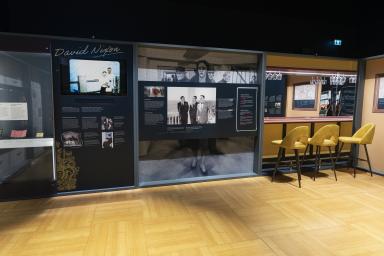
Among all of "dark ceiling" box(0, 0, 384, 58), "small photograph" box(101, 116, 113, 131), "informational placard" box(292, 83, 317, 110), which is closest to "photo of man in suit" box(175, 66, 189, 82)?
"dark ceiling" box(0, 0, 384, 58)

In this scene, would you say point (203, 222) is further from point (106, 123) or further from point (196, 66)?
point (196, 66)

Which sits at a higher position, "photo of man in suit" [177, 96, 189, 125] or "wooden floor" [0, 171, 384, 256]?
"photo of man in suit" [177, 96, 189, 125]

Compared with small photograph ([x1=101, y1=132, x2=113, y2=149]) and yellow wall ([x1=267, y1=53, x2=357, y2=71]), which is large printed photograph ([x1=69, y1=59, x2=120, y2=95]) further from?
yellow wall ([x1=267, y1=53, x2=357, y2=71])

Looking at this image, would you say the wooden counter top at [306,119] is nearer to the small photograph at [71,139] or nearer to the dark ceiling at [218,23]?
the dark ceiling at [218,23]

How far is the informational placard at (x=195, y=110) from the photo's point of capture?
12.7 ft

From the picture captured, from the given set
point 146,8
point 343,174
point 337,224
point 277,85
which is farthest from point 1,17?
point 343,174

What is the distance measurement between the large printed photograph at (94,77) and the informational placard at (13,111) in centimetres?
62

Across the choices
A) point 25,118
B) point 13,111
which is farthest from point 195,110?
point 13,111

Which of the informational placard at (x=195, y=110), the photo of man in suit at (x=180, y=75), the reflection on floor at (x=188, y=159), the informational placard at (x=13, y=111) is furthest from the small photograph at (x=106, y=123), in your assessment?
the photo of man in suit at (x=180, y=75)

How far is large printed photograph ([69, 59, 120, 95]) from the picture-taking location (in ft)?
11.4

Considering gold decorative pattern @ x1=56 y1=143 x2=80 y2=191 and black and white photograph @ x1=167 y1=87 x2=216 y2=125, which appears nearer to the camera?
gold decorative pattern @ x1=56 y1=143 x2=80 y2=191

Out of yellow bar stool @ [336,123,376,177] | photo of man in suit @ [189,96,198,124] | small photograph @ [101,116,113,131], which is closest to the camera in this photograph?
small photograph @ [101,116,113,131]

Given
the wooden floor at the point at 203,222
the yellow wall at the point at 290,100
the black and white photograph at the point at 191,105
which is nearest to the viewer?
the wooden floor at the point at 203,222

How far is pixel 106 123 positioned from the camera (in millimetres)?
3656
